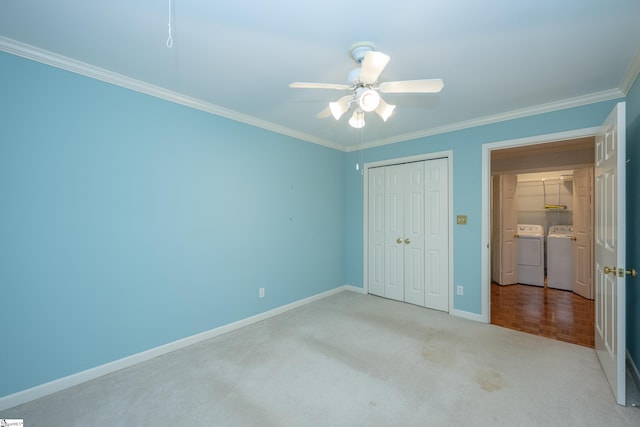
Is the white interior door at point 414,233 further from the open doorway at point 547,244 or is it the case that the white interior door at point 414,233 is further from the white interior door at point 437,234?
the open doorway at point 547,244

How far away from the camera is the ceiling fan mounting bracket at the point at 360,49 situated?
182 cm

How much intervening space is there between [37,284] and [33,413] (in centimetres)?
83

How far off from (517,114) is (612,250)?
1759 mm

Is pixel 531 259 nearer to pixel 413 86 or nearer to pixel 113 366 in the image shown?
pixel 413 86

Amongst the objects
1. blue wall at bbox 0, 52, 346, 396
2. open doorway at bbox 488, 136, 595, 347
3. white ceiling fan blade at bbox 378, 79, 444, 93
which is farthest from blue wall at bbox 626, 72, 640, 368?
blue wall at bbox 0, 52, 346, 396

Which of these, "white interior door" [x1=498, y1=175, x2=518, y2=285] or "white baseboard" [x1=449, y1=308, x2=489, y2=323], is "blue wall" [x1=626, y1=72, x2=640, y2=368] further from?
"white interior door" [x1=498, y1=175, x2=518, y2=285]

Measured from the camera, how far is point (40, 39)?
1.82 m

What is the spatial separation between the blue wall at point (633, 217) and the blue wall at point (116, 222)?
3374 mm

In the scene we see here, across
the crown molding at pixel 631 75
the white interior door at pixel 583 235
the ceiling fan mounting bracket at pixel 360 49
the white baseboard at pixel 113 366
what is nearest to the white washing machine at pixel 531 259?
the white interior door at pixel 583 235

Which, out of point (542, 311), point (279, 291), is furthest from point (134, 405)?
point (542, 311)

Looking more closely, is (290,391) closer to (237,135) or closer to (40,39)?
(237,135)

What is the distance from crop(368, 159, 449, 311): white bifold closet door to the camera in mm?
3703

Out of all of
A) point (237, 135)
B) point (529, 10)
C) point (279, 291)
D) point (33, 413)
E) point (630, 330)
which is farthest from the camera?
point (279, 291)

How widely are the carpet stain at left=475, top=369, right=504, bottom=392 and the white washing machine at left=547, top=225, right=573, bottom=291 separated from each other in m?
3.72
